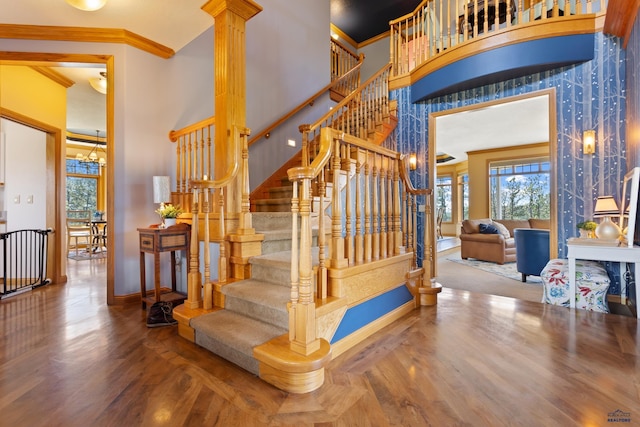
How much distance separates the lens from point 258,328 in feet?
7.11

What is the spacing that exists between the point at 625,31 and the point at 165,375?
529 cm

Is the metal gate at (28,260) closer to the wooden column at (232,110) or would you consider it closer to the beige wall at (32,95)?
the beige wall at (32,95)

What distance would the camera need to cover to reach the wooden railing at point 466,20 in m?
3.70

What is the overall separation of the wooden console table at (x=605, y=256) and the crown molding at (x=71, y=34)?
5334 millimetres

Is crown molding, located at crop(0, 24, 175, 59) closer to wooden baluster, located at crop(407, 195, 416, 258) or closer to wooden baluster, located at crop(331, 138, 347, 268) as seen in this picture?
wooden baluster, located at crop(331, 138, 347, 268)

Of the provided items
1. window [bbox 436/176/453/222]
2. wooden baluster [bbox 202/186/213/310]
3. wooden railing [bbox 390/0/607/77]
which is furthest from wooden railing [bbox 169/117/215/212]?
window [bbox 436/176/453/222]

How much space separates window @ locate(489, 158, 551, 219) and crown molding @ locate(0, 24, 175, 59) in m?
9.45

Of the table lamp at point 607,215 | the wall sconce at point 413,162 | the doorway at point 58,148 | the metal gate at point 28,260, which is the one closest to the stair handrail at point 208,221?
the doorway at point 58,148

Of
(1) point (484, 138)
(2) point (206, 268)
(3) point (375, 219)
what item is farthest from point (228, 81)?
(1) point (484, 138)

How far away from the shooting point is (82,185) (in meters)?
9.62

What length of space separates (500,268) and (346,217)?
4846 mm

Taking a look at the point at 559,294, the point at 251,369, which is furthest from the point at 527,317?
the point at 251,369

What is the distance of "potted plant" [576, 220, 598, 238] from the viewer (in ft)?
10.8

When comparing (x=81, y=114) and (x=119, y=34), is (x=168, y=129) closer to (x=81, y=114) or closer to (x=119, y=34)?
(x=119, y=34)
